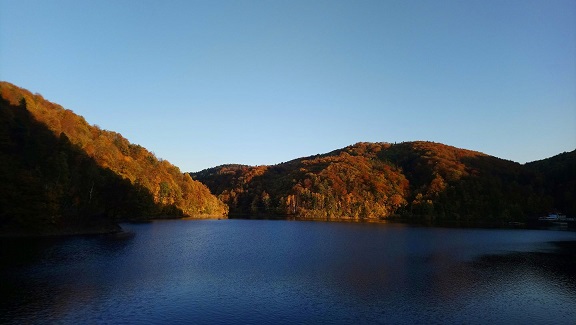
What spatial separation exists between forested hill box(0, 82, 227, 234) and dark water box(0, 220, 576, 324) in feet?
26.1

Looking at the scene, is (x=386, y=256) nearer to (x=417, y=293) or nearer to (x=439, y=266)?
(x=439, y=266)

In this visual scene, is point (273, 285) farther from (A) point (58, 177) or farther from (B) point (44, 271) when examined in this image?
(A) point (58, 177)

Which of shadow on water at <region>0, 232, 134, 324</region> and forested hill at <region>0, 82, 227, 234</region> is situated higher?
forested hill at <region>0, 82, 227, 234</region>

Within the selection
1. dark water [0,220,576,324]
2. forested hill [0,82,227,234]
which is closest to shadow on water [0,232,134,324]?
dark water [0,220,576,324]

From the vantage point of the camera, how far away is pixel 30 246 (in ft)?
186

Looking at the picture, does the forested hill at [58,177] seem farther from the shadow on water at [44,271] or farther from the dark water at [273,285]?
A: the dark water at [273,285]

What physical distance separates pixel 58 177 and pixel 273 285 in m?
63.1

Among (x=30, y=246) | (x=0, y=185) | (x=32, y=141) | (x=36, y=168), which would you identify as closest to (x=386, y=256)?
(x=30, y=246)

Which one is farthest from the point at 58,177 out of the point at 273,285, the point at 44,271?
the point at 273,285

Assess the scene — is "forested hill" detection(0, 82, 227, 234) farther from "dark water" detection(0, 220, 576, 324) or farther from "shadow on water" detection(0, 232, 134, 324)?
"dark water" detection(0, 220, 576, 324)

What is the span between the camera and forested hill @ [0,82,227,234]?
6562 centimetres

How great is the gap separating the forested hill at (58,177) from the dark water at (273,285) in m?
7.95

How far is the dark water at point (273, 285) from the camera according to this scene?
2948 cm

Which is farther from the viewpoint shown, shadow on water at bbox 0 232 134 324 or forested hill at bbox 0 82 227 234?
forested hill at bbox 0 82 227 234
